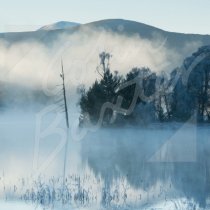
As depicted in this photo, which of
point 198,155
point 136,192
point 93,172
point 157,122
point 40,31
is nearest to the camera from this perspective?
point 136,192

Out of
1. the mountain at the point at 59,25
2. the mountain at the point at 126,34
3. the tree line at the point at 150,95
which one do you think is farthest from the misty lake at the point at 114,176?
the mountain at the point at 59,25

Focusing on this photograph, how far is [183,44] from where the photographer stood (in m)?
130

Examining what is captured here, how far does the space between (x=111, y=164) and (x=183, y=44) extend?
115 meters

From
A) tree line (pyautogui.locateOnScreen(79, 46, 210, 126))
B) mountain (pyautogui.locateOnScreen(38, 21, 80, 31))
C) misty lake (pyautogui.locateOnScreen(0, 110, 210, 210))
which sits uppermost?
mountain (pyautogui.locateOnScreen(38, 21, 80, 31))

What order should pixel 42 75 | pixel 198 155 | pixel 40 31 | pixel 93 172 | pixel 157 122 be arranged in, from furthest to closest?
pixel 40 31, pixel 42 75, pixel 157 122, pixel 198 155, pixel 93 172

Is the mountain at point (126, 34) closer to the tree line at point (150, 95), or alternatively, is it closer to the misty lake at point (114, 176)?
the tree line at point (150, 95)

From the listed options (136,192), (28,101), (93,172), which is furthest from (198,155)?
(28,101)

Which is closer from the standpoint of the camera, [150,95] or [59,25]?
[150,95]

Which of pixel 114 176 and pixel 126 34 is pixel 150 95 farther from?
pixel 126 34

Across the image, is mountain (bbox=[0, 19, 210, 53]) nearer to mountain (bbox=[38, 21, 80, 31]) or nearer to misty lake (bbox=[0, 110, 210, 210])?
mountain (bbox=[38, 21, 80, 31])

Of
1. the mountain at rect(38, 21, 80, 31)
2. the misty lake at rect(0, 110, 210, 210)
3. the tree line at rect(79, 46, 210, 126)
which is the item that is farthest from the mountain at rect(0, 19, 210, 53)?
the misty lake at rect(0, 110, 210, 210)

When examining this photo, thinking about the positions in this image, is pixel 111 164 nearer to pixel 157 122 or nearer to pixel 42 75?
pixel 157 122

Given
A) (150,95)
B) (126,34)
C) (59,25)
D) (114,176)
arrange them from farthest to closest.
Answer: (59,25) → (126,34) → (150,95) → (114,176)

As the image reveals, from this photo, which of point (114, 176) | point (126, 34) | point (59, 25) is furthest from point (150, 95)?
point (59, 25)
